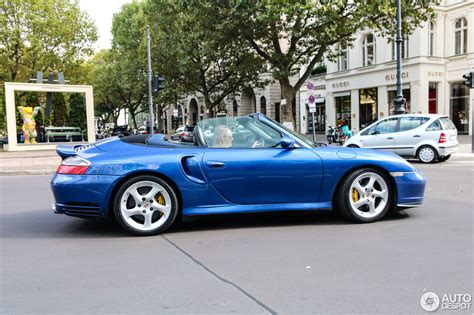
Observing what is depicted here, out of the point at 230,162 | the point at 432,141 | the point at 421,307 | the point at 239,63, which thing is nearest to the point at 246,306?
the point at 421,307

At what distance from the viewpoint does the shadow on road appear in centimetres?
535

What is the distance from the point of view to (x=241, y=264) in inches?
158

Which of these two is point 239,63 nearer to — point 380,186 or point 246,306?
point 380,186

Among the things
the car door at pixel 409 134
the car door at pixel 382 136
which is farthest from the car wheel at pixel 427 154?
→ the car door at pixel 382 136

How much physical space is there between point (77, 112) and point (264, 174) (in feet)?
100

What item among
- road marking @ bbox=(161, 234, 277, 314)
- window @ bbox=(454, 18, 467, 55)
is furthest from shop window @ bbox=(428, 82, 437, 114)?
road marking @ bbox=(161, 234, 277, 314)

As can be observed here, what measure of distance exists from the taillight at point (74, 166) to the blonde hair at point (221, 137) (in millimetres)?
1471

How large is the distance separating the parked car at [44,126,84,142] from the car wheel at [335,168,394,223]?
25767 mm

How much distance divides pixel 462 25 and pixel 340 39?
11.4 meters

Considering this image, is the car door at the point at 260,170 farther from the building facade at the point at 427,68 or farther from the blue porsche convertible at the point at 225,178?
the building facade at the point at 427,68

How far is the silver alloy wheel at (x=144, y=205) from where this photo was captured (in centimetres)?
501

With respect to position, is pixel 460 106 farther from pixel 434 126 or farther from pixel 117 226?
pixel 117 226

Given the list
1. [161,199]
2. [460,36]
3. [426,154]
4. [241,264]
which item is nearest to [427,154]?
[426,154]

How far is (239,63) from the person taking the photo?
98.9ft
